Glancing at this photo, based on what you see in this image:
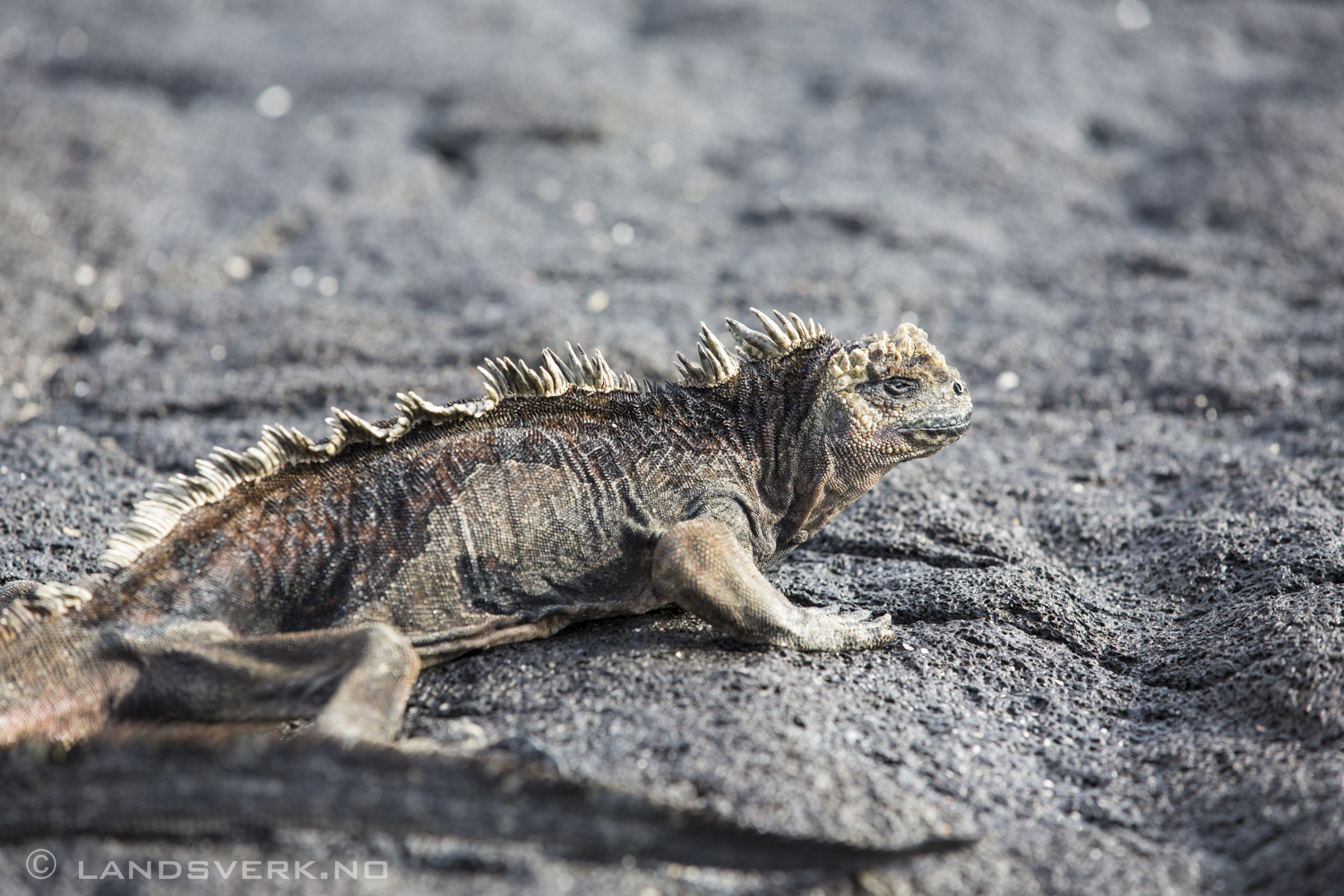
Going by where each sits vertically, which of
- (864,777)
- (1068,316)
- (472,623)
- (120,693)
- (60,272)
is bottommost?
(60,272)

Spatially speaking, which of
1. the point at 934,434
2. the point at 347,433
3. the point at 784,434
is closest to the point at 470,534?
the point at 347,433

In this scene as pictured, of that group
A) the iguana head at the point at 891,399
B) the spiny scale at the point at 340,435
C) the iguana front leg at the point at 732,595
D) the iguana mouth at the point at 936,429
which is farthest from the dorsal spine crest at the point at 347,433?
the iguana front leg at the point at 732,595

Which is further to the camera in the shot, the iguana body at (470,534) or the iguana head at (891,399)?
the iguana head at (891,399)

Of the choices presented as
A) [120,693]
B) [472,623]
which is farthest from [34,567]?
[472,623]

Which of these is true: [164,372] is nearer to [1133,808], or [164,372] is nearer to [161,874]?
[161,874]

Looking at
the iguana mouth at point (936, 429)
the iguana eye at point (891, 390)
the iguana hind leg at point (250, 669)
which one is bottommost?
the iguana hind leg at point (250, 669)

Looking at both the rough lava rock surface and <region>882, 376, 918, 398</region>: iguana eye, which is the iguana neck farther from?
the rough lava rock surface

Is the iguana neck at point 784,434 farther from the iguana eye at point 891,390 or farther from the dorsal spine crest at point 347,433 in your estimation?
the iguana eye at point 891,390

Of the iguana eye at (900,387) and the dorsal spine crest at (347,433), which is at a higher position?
the iguana eye at (900,387)
